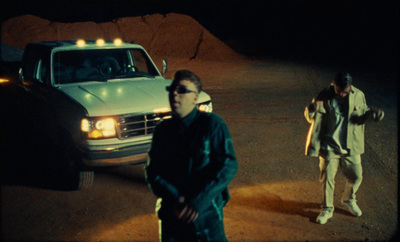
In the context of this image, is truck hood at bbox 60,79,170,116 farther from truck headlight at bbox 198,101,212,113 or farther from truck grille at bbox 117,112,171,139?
truck headlight at bbox 198,101,212,113

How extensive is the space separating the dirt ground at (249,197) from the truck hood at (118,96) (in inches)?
49.6

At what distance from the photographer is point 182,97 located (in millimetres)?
2533

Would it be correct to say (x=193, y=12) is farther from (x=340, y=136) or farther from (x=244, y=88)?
(x=340, y=136)

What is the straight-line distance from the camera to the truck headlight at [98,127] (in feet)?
16.4

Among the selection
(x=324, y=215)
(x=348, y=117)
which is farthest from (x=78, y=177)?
(x=348, y=117)

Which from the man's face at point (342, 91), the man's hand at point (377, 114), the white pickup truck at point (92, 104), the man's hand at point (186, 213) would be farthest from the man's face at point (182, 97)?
the white pickup truck at point (92, 104)

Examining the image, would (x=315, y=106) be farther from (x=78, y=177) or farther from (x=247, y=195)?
(x=78, y=177)

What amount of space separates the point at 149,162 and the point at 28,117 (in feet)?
16.3

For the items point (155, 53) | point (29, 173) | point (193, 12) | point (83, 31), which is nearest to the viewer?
point (29, 173)

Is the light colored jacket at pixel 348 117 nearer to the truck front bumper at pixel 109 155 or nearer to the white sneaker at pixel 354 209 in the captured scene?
the white sneaker at pixel 354 209

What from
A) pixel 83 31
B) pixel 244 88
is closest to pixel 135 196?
pixel 244 88

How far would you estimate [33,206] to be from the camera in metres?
5.14

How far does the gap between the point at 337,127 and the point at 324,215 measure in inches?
41.8

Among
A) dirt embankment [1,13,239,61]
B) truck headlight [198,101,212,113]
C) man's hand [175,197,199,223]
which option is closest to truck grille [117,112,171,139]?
truck headlight [198,101,212,113]
